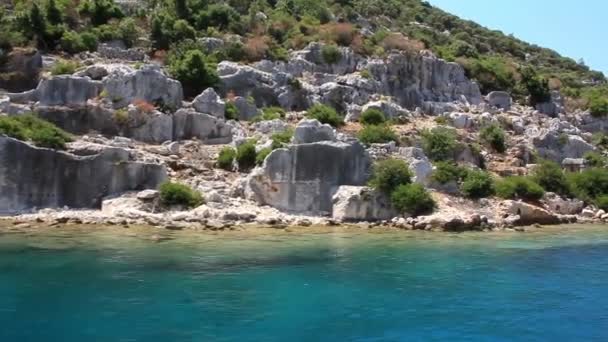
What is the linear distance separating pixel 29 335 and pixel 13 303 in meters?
2.21

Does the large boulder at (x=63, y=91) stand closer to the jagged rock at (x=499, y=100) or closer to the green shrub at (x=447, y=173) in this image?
the green shrub at (x=447, y=173)

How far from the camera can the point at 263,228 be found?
83.3 feet

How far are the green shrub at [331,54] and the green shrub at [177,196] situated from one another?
2305 centimetres

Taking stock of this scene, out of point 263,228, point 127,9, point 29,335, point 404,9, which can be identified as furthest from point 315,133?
point 404,9

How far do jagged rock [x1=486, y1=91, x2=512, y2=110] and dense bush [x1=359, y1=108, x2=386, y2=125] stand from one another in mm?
14349

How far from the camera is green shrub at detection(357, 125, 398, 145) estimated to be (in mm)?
35312

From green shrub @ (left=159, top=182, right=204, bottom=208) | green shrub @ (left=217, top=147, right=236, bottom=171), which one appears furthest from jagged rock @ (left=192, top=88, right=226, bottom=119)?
green shrub @ (left=159, top=182, right=204, bottom=208)

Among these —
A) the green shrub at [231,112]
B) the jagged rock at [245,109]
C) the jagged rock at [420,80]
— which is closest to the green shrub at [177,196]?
the green shrub at [231,112]

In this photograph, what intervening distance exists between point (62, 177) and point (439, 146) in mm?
19592

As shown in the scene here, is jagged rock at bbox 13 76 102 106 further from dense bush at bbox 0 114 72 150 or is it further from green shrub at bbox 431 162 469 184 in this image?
green shrub at bbox 431 162 469 184

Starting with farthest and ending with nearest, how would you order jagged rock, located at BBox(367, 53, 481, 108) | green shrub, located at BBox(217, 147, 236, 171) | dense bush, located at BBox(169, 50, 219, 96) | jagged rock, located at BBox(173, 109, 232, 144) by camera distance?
jagged rock, located at BBox(367, 53, 481, 108), dense bush, located at BBox(169, 50, 219, 96), jagged rock, located at BBox(173, 109, 232, 144), green shrub, located at BBox(217, 147, 236, 171)

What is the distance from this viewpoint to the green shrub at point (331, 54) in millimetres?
47281

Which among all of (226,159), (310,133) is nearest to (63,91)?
(226,159)

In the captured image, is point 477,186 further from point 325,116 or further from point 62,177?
point 62,177
